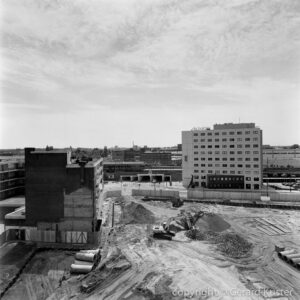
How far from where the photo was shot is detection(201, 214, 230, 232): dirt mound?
43.4 m

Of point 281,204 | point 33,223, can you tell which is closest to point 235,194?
point 281,204

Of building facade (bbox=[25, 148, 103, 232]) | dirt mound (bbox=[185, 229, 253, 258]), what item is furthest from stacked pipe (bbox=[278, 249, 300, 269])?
building facade (bbox=[25, 148, 103, 232])

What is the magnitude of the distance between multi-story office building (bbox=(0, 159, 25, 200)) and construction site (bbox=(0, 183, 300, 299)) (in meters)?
20.4

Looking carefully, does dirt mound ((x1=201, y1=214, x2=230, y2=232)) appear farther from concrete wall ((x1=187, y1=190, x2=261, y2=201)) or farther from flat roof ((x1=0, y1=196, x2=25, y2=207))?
flat roof ((x1=0, y1=196, x2=25, y2=207))

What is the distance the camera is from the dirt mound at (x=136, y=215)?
4694 centimetres

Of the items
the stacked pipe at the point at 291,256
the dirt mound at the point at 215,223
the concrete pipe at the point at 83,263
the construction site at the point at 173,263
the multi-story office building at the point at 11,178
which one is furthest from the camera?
the multi-story office building at the point at 11,178

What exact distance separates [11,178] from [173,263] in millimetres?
42725

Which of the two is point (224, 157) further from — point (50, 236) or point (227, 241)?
point (50, 236)

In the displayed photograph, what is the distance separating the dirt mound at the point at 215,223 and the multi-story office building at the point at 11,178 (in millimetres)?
40910

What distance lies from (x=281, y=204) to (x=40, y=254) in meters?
50.9

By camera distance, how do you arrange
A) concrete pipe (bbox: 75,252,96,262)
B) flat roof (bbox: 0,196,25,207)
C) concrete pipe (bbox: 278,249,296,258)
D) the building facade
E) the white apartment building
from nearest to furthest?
1. concrete pipe (bbox: 75,252,96,262)
2. concrete pipe (bbox: 278,249,296,258)
3. the building facade
4. flat roof (bbox: 0,196,25,207)
5. the white apartment building

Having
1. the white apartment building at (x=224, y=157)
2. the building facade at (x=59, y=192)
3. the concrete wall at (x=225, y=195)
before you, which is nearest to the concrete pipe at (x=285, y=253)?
the building facade at (x=59, y=192)

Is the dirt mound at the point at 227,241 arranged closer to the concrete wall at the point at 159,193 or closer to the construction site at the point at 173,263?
the construction site at the point at 173,263

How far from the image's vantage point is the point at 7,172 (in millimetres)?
54094
